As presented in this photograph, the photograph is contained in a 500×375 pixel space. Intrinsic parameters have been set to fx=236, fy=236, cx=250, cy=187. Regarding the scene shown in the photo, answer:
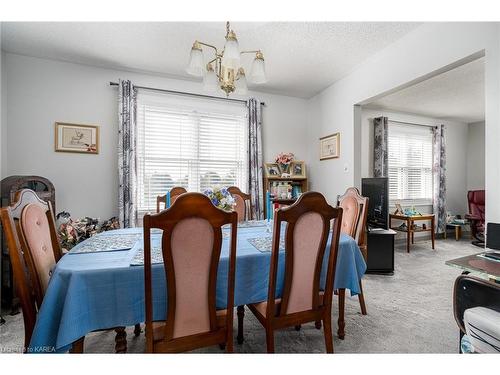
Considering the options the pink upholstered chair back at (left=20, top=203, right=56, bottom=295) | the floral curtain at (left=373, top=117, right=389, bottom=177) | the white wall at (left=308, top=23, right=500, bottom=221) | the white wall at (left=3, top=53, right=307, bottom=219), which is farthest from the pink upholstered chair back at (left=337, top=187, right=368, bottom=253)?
A: the white wall at (left=3, top=53, right=307, bottom=219)

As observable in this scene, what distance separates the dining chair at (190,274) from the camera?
1.10 m

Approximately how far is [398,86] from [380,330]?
251 cm

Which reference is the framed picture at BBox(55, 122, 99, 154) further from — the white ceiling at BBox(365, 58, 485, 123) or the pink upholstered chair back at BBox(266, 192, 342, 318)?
the white ceiling at BBox(365, 58, 485, 123)

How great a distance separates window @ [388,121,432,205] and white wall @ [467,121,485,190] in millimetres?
1246

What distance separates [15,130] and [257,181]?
3190 mm

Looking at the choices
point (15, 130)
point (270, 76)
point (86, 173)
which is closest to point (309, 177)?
point (270, 76)

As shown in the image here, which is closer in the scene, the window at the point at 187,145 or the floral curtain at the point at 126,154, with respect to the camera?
the floral curtain at the point at 126,154

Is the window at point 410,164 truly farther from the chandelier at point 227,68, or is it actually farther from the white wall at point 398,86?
the chandelier at point 227,68

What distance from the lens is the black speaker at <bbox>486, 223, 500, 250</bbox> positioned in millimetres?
1612

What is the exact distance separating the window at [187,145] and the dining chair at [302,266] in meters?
2.46

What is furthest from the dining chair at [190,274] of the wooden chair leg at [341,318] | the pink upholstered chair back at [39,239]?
the wooden chair leg at [341,318]

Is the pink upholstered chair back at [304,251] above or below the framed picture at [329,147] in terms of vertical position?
below

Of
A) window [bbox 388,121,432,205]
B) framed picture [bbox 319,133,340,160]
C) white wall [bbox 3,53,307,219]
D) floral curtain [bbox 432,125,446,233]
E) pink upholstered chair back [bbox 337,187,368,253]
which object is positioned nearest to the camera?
pink upholstered chair back [bbox 337,187,368,253]
